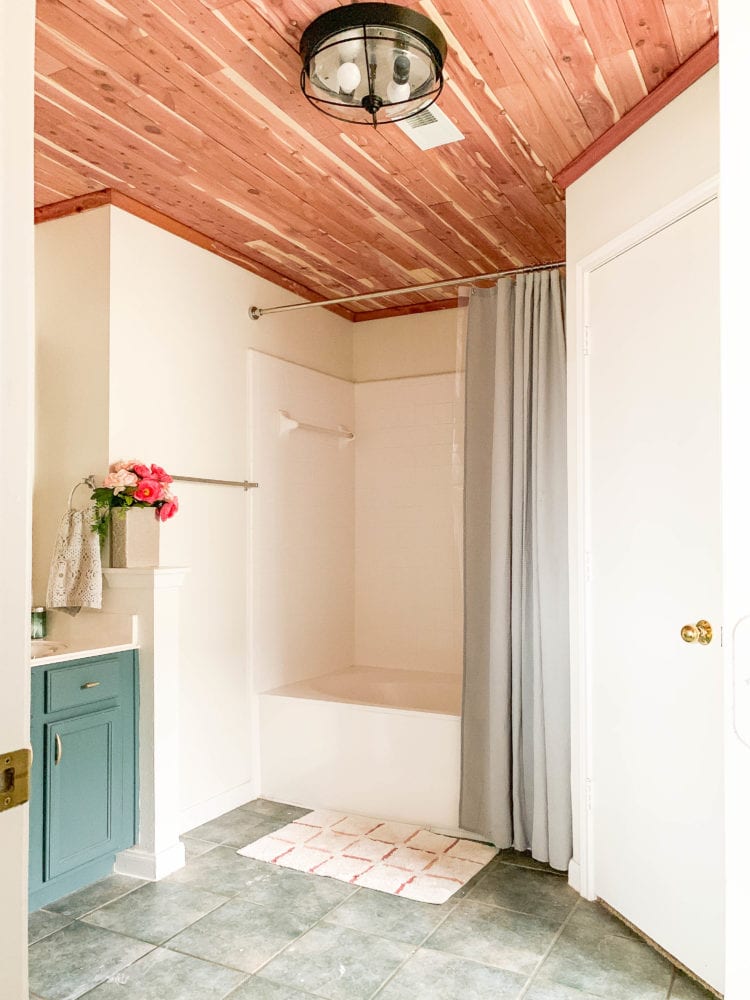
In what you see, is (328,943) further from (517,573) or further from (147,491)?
(147,491)

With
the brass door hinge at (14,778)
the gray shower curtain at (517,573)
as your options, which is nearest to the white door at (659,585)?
the gray shower curtain at (517,573)

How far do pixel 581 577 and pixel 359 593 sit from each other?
7.17 feet

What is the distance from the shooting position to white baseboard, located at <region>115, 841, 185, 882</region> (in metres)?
2.94

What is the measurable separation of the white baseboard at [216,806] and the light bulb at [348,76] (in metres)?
2.81

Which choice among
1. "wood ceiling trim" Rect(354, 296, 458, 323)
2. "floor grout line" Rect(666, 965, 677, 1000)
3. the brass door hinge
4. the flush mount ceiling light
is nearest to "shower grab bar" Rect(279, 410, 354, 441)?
"wood ceiling trim" Rect(354, 296, 458, 323)

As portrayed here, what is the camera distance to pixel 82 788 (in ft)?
9.12

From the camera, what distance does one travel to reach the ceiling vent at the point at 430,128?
8.43ft

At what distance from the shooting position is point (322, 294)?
4.46 meters

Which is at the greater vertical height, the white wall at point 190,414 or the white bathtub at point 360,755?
the white wall at point 190,414

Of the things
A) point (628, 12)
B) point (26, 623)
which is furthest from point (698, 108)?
point (26, 623)

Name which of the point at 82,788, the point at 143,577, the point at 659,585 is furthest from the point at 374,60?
the point at 82,788

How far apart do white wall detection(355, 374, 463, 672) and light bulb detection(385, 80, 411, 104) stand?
7.84ft

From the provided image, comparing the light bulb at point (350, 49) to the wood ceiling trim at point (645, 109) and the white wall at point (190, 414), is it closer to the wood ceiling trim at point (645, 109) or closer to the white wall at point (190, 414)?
the wood ceiling trim at point (645, 109)

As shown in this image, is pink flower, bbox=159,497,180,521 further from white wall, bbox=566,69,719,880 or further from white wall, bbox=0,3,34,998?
white wall, bbox=0,3,34,998
